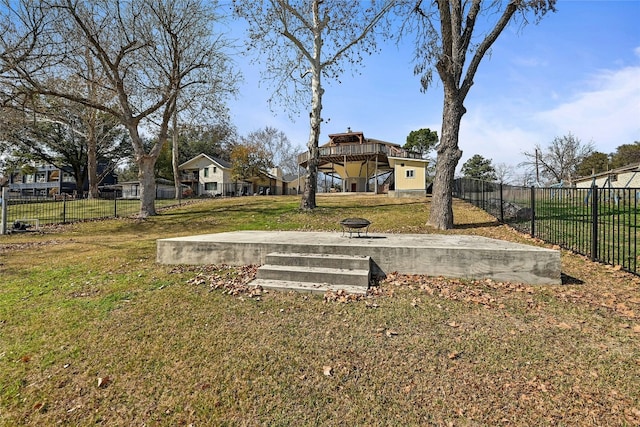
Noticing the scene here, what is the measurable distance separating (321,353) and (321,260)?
2.07m

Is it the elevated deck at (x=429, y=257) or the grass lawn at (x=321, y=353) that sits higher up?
the elevated deck at (x=429, y=257)

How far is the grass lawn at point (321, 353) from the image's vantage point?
7.62 ft

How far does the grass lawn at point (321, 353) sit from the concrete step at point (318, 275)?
1.06 ft

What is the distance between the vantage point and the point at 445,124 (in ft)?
30.7

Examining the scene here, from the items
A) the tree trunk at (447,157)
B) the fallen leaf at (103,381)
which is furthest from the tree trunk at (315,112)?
the fallen leaf at (103,381)

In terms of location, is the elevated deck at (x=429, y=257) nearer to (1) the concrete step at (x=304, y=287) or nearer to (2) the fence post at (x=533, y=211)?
(1) the concrete step at (x=304, y=287)

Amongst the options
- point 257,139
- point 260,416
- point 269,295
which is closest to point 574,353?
point 260,416

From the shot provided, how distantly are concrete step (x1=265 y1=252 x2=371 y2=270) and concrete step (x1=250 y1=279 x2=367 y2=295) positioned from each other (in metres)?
0.46

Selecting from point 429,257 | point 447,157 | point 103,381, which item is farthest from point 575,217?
point 103,381

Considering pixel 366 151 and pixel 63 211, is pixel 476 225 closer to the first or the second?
pixel 366 151

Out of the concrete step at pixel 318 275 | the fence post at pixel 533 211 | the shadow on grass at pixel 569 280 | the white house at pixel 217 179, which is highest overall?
the white house at pixel 217 179

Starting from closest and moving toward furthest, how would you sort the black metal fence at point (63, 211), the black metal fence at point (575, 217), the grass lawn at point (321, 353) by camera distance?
the grass lawn at point (321, 353), the black metal fence at point (575, 217), the black metal fence at point (63, 211)

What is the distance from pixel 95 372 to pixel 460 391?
3326 millimetres

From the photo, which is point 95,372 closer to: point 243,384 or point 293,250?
point 243,384
